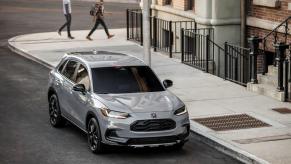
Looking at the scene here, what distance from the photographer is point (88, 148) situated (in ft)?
44.8

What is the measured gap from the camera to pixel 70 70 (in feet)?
49.0

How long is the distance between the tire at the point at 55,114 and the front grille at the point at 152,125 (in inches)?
109

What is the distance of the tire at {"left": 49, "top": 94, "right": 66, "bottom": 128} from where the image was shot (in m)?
15.1

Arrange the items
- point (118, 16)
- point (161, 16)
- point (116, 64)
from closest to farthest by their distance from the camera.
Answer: point (116, 64) → point (161, 16) → point (118, 16)

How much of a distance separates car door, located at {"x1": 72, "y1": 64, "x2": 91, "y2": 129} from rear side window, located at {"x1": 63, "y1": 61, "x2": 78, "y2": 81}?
0.21 meters

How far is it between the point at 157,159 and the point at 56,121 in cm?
312

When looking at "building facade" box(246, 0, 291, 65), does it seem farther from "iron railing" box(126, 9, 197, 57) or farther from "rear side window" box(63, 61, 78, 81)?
"rear side window" box(63, 61, 78, 81)

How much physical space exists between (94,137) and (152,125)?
112cm

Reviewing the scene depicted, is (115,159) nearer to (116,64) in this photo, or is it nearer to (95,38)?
(116,64)

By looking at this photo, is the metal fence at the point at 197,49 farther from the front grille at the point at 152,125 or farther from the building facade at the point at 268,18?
the front grille at the point at 152,125

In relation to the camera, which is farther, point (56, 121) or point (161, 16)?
point (161, 16)

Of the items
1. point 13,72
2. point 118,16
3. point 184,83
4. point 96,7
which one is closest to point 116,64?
point 184,83

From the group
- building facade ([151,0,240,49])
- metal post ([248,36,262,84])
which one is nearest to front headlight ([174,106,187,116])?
metal post ([248,36,262,84])

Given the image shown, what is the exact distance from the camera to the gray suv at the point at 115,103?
1275cm
